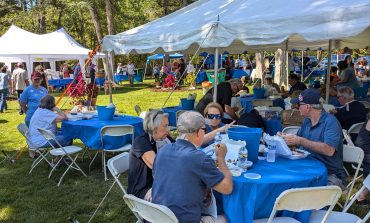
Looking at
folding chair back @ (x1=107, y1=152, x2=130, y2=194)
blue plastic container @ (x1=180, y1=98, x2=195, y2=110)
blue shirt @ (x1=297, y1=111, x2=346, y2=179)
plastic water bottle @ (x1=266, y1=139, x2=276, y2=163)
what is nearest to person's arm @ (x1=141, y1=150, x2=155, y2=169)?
folding chair back @ (x1=107, y1=152, x2=130, y2=194)

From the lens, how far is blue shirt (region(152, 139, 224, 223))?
7.99 feet

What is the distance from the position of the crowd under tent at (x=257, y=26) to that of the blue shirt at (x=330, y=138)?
91 centimetres

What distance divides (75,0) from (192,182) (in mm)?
22042

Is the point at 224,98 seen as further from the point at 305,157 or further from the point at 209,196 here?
the point at 209,196

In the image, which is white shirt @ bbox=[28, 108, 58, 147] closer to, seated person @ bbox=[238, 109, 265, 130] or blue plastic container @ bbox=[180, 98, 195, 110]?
blue plastic container @ bbox=[180, 98, 195, 110]

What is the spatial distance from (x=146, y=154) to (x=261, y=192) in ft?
3.18

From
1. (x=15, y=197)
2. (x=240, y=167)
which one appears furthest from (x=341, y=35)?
(x=15, y=197)

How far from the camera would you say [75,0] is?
22328 mm

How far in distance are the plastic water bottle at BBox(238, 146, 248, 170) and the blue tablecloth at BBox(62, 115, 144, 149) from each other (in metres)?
2.95

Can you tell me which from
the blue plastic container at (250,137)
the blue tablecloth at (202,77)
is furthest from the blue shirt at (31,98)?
the blue tablecloth at (202,77)

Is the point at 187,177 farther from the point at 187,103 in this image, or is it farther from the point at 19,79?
the point at 19,79

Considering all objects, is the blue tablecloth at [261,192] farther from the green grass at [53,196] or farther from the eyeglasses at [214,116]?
the green grass at [53,196]

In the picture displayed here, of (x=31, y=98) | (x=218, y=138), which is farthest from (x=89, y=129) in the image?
(x=218, y=138)

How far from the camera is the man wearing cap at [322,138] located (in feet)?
11.5
